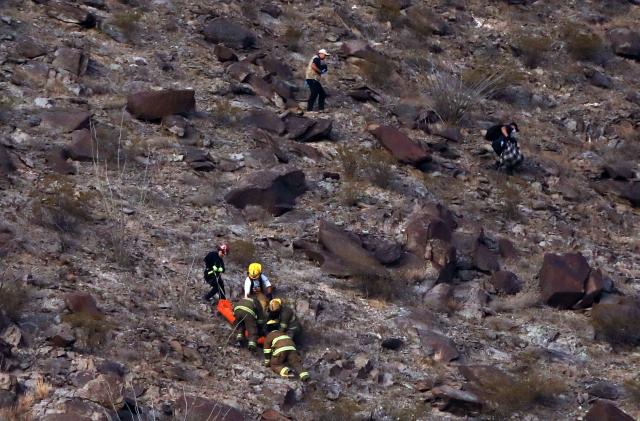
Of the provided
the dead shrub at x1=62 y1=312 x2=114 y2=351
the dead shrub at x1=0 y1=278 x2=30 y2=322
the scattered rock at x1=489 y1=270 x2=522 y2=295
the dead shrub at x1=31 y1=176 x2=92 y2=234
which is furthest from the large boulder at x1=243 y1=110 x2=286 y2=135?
the dead shrub at x1=62 y1=312 x2=114 y2=351

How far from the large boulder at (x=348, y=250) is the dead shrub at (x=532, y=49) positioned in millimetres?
10928

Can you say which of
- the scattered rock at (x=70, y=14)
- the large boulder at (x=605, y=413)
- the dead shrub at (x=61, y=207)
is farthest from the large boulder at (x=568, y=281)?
the scattered rock at (x=70, y=14)

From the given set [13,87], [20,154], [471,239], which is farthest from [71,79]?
[471,239]

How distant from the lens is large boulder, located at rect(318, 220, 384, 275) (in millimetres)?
17797

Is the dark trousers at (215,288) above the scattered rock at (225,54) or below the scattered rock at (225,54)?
above

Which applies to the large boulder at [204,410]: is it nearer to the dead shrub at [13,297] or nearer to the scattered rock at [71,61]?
the dead shrub at [13,297]

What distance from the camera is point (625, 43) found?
1143 inches

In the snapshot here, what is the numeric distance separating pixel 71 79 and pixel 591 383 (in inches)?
446

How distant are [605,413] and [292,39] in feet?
44.2

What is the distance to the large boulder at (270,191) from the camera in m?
19.2

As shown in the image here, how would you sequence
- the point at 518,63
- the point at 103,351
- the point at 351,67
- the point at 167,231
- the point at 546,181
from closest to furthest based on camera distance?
the point at 103,351
the point at 167,231
the point at 546,181
the point at 351,67
the point at 518,63

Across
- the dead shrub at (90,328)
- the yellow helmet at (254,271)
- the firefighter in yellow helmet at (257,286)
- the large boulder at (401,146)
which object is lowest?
the large boulder at (401,146)

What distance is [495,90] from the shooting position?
26.0 m

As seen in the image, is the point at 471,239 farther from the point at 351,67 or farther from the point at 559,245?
the point at 351,67
